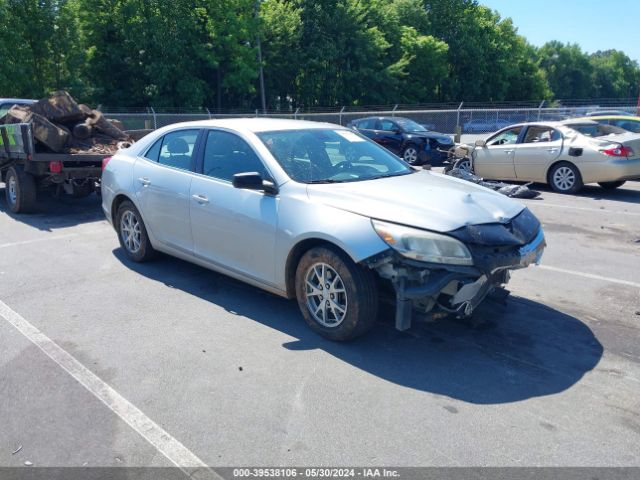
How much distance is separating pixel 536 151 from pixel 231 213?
8.94 m

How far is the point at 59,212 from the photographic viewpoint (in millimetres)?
10102

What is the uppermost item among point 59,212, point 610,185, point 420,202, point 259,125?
point 259,125

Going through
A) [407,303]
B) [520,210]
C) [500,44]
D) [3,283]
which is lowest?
[3,283]

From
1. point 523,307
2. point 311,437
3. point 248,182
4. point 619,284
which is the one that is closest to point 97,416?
point 311,437

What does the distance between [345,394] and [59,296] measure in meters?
3.33

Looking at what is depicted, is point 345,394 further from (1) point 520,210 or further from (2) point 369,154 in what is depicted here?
(2) point 369,154

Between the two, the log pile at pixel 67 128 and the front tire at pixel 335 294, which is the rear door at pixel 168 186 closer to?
the front tire at pixel 335 294

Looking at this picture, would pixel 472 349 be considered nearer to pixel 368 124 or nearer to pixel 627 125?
pixel 627 125

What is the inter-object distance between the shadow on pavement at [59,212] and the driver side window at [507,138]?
841 centimetres

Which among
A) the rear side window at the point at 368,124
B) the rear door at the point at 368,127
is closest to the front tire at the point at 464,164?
the rear door at the point at 368,127

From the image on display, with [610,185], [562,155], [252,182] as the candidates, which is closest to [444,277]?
[252,182]

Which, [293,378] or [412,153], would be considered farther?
[412,153]

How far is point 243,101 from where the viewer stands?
1553 inches

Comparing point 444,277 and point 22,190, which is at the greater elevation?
point 444,277
